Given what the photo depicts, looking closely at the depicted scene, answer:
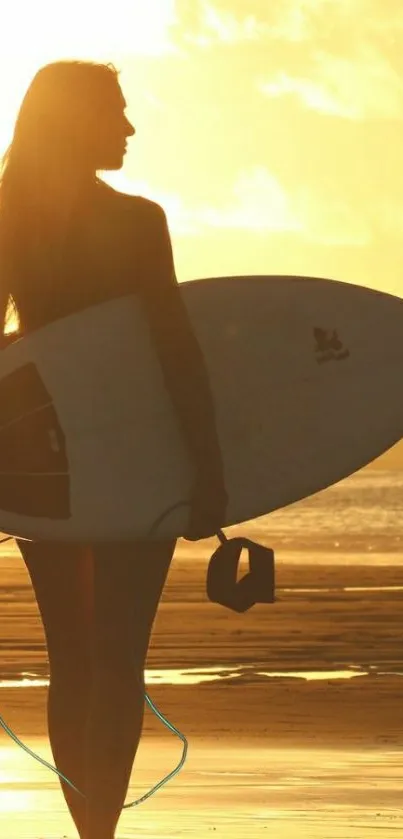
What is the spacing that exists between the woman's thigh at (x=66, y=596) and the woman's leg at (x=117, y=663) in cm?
8

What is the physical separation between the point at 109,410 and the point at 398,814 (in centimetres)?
186

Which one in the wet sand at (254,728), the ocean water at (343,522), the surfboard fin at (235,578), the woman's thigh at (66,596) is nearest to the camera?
the woman's thigh at (66,596)

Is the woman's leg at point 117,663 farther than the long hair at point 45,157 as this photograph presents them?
No

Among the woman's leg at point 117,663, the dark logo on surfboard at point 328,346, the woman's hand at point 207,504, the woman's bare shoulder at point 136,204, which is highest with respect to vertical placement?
the woman's bare shoulder at point 136,204

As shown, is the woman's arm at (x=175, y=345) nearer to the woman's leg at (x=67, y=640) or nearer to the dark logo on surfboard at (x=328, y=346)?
the woman's leg at (x=67, y=640)

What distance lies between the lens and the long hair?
4414 mm

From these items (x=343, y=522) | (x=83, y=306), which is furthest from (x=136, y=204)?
(x=343, y=522)

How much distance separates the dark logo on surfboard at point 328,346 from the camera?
577 cm

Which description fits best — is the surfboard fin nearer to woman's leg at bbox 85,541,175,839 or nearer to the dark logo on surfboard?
woman's leg at bbox 85,541,175,839

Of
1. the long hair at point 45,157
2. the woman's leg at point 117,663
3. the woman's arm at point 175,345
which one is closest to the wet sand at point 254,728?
the woman's leg at point 117,663

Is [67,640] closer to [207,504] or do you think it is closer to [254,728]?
[207,504]

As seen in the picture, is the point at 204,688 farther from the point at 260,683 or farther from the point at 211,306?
the point at 211,306

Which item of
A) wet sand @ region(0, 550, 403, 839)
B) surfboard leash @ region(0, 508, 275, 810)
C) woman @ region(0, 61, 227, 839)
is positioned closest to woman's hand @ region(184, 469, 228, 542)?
woman @ region(0, 61, 227, 839)

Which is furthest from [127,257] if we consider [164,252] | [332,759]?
[332,759]
